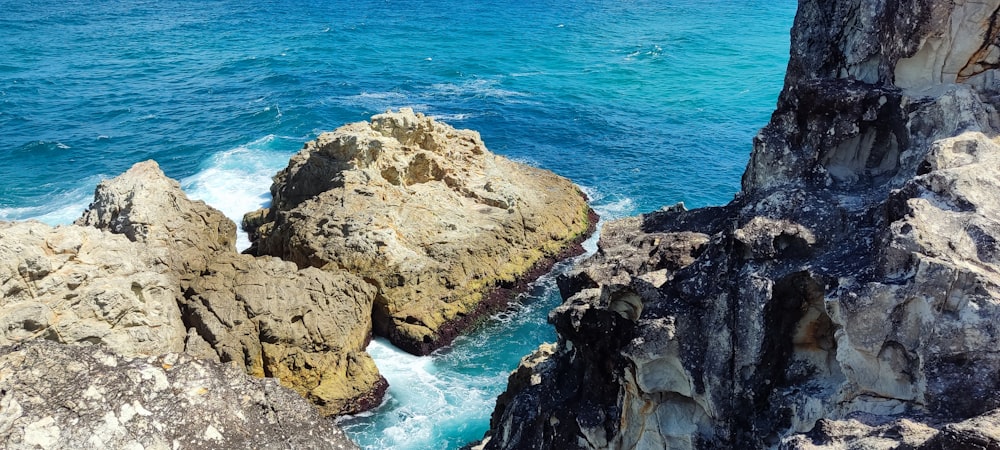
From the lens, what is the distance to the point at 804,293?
13.6 m

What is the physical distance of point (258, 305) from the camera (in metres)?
30.9

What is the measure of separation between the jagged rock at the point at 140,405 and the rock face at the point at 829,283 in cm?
680

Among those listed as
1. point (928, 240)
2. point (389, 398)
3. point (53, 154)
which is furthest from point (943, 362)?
point (53, 154)

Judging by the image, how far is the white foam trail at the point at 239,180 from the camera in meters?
48.5

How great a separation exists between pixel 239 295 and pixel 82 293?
6.38 m

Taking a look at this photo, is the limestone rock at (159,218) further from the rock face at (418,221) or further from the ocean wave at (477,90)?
the ocean wave at (477,90)

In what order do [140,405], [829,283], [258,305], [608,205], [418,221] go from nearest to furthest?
[140,405] → [829,283] → [258,305] → [418,221] → [608,205]

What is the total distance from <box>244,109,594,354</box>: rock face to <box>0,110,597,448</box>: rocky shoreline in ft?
0.37

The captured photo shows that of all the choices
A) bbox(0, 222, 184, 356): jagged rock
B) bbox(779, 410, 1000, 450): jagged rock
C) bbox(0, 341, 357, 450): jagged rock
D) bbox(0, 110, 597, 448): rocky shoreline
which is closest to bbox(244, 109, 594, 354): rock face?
bbox(0, 110, 597, 448): rocky shoreline

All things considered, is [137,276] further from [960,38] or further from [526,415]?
[960,38]

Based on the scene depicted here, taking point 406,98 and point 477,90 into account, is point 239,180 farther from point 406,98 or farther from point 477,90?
point 477,90

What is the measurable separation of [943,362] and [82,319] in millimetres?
24997

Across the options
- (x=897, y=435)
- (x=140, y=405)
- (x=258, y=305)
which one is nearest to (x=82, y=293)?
(x=258, y=305)

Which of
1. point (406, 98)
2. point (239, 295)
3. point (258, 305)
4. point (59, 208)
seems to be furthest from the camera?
point (406, 98)
